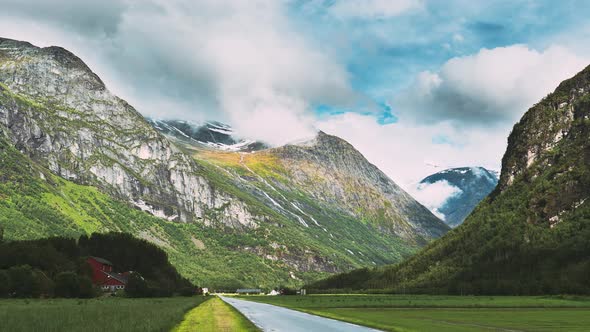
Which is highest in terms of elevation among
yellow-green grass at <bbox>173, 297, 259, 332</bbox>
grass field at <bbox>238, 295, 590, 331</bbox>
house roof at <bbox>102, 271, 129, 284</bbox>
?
house roof at <bbox>102, 271, 129, 284</bbox>

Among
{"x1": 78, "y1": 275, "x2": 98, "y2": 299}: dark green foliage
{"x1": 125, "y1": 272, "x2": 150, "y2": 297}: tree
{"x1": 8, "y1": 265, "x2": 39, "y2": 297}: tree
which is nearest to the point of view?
{"x1": 8, "y1": 265, "x2": 39, "y2": 297}: tree

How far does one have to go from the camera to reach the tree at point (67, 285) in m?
106

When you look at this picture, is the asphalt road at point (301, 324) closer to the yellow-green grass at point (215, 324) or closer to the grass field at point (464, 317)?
the yellow-green grass at point (215, 324)

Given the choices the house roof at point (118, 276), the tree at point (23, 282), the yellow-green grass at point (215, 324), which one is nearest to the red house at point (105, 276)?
the house roof at point (118, 276)

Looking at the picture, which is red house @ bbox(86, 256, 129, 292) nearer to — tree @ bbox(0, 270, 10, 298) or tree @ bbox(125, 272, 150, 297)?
tree @ bbox(125, 272, 150, 297)

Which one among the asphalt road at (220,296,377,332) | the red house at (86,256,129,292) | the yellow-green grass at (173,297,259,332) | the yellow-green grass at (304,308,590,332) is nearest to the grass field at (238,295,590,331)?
the yellow-green grass at (304,308,590,332)

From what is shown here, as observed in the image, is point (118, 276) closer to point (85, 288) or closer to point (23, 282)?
point (85, 288)

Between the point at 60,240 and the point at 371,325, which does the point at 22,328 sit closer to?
the point at 371,325

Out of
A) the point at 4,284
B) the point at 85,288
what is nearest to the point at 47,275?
the point at 85,288

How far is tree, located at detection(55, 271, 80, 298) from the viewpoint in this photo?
106312 millimetres

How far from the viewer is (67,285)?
10694 centimetres

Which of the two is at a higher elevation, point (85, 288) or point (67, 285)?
point (67, 285)

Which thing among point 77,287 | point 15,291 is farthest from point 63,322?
point 77,287

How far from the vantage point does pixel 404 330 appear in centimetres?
4466
